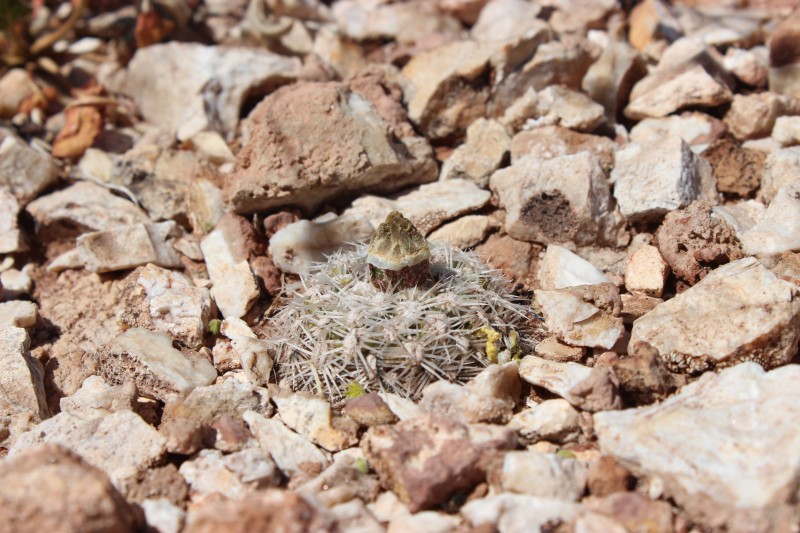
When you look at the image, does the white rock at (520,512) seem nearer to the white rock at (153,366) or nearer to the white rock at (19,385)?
the white rock at (153,366)

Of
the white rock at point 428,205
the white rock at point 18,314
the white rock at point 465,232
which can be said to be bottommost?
the white rock at point 18,314

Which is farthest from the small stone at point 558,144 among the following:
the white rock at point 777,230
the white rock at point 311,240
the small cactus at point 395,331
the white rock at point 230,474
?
the white rock at point 230,474

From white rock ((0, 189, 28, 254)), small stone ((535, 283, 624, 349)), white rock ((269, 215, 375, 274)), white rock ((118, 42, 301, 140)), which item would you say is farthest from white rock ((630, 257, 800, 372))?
white rock ((0, 189, 28, 254))

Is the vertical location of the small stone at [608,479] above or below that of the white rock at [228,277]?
above

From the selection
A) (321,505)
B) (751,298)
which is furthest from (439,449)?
(751,298)

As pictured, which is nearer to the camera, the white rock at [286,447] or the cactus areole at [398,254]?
the white rock at [286,447]

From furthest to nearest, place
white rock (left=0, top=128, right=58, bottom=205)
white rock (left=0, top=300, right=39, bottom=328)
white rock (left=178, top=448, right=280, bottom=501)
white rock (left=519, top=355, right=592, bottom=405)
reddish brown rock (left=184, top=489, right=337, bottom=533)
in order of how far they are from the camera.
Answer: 1. white rock (left=0, top=128, right=58, bottom=205)
2. white rock (left=0, top=300, right=39, bottom=328)
3. white rock (left=519, top=355, right=592, bottom=405)
4. white rock (left=178, top=448, right=280, bottom=501)
5. reddish brown rock (left=184, top=489, right=337, bottom=533)

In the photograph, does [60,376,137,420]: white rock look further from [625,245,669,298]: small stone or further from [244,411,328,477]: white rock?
[625,245,669,298]: small stone
